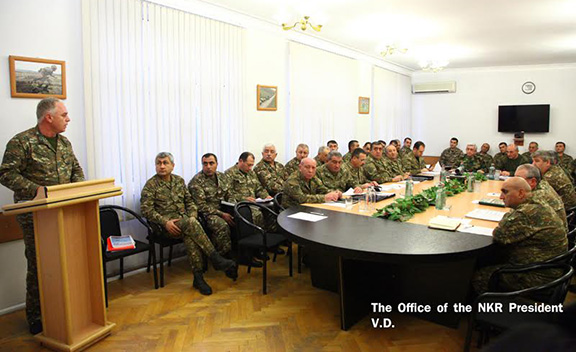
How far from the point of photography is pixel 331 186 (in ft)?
15.7

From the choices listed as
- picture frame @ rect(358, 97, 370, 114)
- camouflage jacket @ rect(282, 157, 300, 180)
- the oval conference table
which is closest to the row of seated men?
the oval conference table

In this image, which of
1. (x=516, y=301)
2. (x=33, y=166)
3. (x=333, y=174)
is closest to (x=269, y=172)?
(x=333, y=174)

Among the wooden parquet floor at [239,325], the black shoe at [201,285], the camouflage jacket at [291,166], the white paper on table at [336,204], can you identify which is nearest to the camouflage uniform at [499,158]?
the camouflage jacket at [291,166]

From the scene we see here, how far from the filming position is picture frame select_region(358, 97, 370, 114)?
8577 mm

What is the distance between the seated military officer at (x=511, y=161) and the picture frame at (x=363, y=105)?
3.31 m

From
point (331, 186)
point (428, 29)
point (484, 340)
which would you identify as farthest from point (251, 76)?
point (484, 340)

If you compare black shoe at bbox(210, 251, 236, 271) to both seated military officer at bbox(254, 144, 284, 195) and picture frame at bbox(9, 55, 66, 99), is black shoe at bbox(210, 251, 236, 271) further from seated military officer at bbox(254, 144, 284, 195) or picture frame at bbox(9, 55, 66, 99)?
picture frame at bbox(9, 55, 66, 99)

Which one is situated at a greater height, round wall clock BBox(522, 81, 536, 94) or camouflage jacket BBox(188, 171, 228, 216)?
round wall clock BBox(522, 81, 536, 94)

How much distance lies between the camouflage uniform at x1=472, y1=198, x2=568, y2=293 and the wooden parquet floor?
289 mm

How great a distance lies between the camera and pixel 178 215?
4.26 m

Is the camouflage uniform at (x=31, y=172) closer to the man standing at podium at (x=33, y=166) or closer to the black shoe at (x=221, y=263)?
the man standing at podium at (x=33, y=166)

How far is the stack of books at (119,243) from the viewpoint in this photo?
3480 millimetres

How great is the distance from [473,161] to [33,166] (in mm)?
9875

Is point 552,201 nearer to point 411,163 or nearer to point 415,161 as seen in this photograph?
point 411,163
